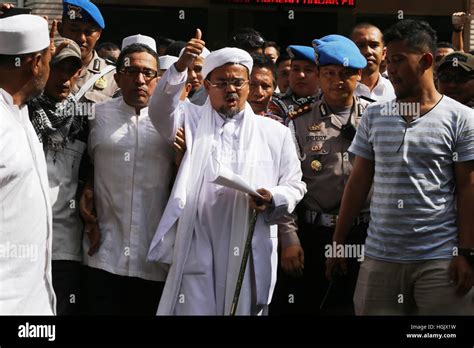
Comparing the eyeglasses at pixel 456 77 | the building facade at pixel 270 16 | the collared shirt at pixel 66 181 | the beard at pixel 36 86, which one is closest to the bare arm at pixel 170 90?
the collared shirt at pixel 66 181

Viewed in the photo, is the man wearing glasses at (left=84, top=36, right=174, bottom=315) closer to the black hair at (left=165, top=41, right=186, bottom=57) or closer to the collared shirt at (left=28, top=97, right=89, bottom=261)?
the collared shirt at (left=28, top=97, right=89, bottom=261)

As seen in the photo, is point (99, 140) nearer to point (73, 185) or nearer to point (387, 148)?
point (73, 185)

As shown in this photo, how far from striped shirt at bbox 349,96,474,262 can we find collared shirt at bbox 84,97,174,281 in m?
1.16

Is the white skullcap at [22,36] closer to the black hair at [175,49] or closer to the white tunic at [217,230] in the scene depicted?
the white tunic at [217,230]

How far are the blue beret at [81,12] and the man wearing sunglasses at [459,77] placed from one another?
206cm

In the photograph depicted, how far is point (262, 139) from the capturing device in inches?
212

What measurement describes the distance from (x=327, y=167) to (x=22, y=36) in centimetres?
197

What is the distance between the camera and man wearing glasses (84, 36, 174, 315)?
5270 mm

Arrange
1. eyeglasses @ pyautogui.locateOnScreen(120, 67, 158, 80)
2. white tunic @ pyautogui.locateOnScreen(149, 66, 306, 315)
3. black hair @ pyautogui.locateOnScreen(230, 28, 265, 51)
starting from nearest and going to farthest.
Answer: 1. white tunic @ pyautogui.locateOnScreen(149, 66, 306, 315)
2. eyeglasses @ pyautogui.locateOnScreen(120, 67, 158, 80)
3. black hair @ pyautogui.locateOnScreen(230, 28, 265, 51)

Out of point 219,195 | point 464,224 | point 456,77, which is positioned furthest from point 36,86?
point 456,77

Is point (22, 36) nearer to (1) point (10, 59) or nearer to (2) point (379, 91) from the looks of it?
(1) point (10, 59)

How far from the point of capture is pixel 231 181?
4.94m

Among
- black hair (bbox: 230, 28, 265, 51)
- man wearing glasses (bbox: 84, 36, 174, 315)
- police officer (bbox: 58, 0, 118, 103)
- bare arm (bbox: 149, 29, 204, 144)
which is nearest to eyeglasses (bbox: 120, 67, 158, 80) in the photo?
man wearing glasses (bbox: 84, 36, 174, 315)

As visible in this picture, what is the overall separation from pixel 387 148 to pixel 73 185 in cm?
164
